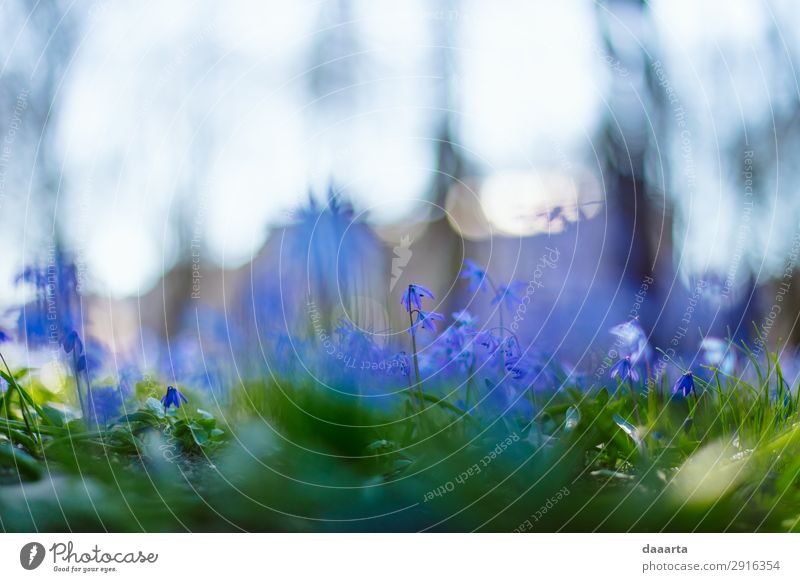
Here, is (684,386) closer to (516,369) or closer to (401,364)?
(516,369)

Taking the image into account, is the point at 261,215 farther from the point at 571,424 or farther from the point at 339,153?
the point at 571,424

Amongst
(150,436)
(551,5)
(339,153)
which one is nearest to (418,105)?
(339,153)

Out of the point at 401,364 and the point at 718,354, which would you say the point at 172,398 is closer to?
the point at 401,364

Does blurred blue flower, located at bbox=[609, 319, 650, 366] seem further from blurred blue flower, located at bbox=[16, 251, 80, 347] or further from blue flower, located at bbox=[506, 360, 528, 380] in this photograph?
blurred blue flower, located at bbox=[16, 251, 80, 347]

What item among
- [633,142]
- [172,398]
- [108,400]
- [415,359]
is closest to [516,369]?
[415,359]

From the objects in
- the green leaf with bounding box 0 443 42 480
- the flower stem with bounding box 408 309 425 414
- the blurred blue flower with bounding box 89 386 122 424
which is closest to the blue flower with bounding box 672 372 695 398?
the flower stem with bounding box 408 309 425 414

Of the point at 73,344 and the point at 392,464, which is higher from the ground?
Result: the point at 73,344
